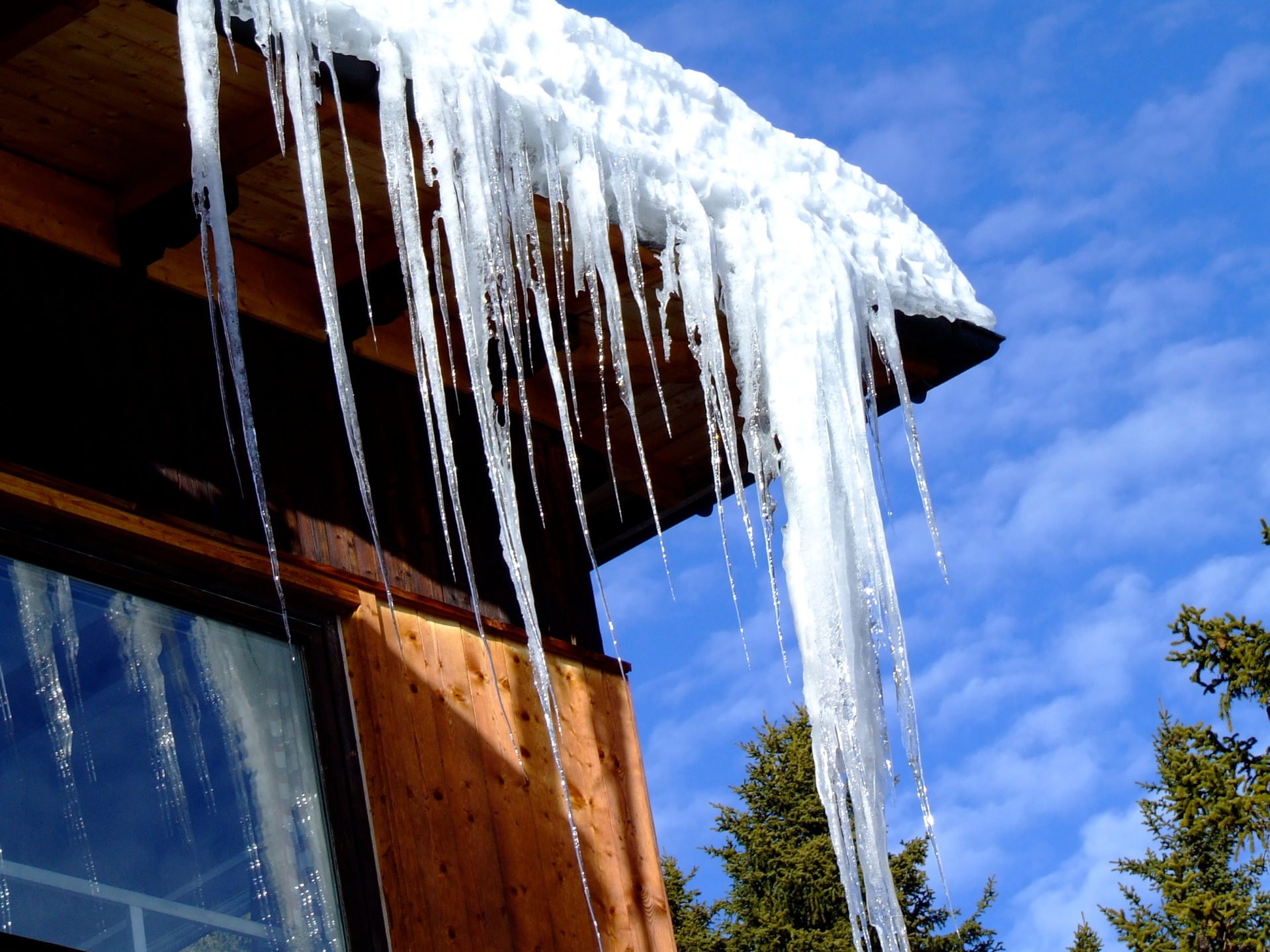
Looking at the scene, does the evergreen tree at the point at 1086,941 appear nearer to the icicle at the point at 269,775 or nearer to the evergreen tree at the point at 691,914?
the evergreen tree at the point at 691,914

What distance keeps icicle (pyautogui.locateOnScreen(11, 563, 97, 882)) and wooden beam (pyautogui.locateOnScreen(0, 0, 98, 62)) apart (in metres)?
1.17

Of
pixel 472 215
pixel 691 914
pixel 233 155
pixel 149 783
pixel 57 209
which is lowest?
pixel 149 783

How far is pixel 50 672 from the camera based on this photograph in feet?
11.9

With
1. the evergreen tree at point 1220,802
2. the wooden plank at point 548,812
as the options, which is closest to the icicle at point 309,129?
the wooden plank at point 548,812

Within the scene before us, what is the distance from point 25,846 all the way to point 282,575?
1.07m

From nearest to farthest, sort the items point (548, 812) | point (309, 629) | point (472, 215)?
point (472, 215), point (309, 629), point (548, 812)

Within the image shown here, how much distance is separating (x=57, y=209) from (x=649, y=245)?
1549mm

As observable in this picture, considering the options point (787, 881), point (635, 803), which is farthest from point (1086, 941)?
point (635, 803)

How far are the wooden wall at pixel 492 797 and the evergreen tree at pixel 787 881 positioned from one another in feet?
37.7

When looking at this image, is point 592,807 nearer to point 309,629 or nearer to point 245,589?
point 309,629

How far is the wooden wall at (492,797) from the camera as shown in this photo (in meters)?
4.27

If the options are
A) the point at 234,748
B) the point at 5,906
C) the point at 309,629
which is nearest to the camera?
the point at 5,906

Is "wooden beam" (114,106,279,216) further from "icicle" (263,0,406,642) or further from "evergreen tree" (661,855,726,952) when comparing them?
"evergreen tree" (661,855,726,952)

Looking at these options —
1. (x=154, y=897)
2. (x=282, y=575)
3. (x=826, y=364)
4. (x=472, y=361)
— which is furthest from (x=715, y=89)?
(x=154, y=897)
